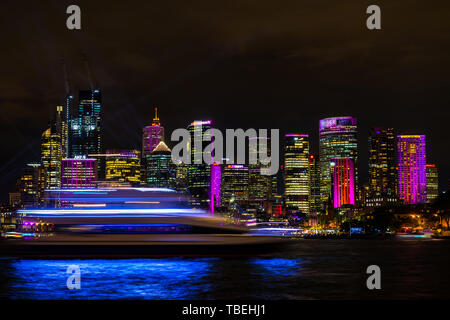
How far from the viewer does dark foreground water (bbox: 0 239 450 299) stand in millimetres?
30672

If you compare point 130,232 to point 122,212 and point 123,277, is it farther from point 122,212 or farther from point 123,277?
point 123,277

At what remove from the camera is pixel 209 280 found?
122ft

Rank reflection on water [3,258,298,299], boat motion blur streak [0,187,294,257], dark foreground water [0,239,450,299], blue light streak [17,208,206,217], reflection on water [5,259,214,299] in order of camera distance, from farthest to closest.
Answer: blue light streak [17,208,206,217] → boat motion blur streak [0,187,294,257] → dark foreground water [0,239,450,299] → reflection on water [3,258,298,299] → reflection on water [5,259,214,299]

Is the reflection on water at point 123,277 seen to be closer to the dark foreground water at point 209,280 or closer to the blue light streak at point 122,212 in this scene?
the dark foreground water at point 209,280

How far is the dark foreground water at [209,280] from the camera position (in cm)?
3067

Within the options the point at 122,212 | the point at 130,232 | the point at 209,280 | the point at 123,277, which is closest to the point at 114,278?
the point at 123,277

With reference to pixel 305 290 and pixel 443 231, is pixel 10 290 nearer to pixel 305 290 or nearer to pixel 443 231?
pixel 305 290

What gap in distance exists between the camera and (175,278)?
37375 mm

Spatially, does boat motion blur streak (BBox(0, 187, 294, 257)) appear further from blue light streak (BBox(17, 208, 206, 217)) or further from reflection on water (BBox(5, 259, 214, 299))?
reflection on water (BBox(5, 259, 214, 299))

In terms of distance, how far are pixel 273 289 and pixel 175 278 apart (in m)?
7.31

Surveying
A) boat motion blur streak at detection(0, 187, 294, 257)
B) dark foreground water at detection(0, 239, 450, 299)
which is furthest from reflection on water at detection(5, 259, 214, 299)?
boat motion blur streak at detection(0, 187, 294, 257)

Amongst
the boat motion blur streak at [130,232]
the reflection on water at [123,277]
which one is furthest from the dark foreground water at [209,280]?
the boat motion blur streak at [130,232]

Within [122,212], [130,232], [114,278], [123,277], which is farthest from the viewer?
A: [122,212]
